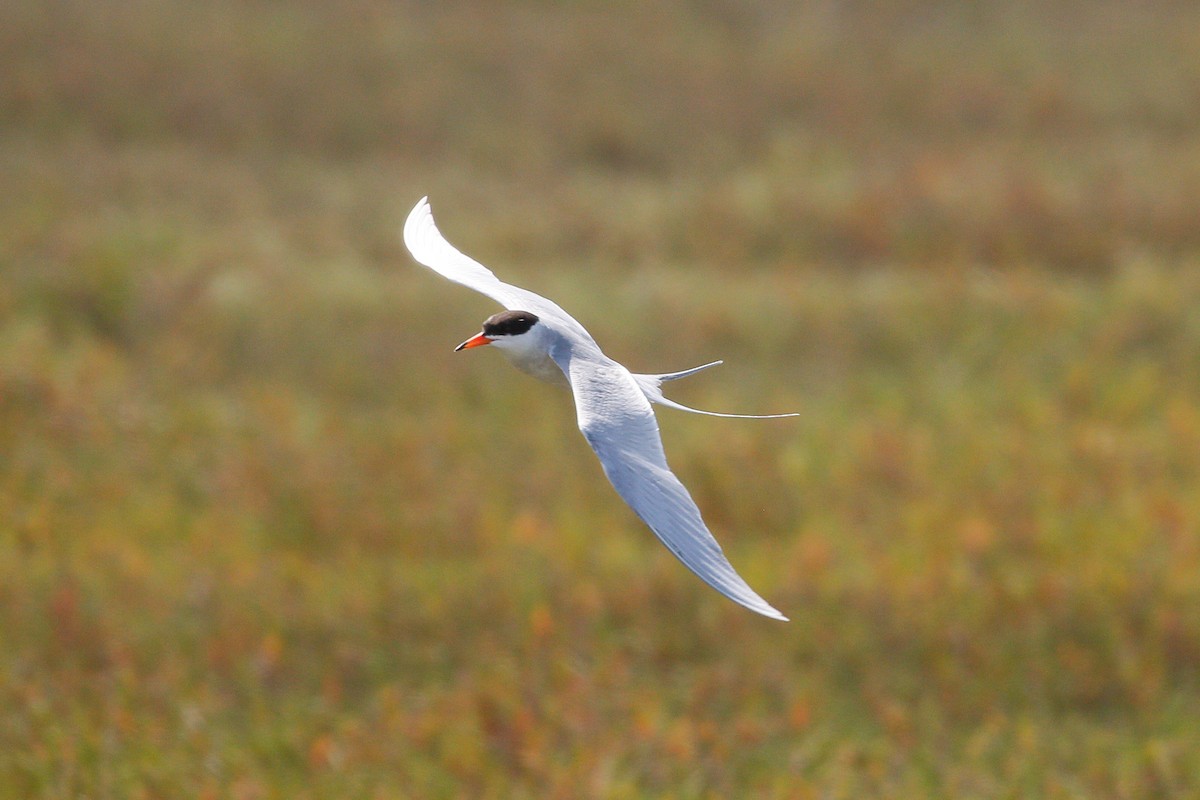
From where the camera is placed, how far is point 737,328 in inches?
337

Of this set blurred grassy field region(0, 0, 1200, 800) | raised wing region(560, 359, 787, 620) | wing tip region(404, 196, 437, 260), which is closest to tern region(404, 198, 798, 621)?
raised wing region(560, 359, 787, 620)

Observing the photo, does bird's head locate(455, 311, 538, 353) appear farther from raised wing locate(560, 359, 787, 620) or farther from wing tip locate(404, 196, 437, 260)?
wing tip locate(404, 196, 437, 260)

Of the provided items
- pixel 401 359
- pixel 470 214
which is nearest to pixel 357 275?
pixel 401 359

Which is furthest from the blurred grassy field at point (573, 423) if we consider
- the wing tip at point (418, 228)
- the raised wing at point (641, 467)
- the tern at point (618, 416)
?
the raised wing at point (641, 467)

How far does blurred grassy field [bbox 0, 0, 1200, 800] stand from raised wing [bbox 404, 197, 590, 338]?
9.78 feet

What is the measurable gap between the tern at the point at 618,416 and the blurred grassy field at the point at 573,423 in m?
3.24

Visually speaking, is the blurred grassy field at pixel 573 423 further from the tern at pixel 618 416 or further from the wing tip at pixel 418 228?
the tern at pixel 618 416

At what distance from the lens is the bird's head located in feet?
6.30

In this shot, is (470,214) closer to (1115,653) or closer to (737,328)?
(737,328)

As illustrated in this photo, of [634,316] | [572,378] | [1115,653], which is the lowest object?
[1115,653]

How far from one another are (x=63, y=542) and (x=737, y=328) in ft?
13.1

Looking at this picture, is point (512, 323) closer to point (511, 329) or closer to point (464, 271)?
point (511, 329)

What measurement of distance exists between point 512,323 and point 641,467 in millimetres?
353

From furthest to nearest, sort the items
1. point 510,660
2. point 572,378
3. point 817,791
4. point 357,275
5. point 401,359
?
point 357,275 → point 401,359 → point 510,660 → point 817,791 → point 572,378
